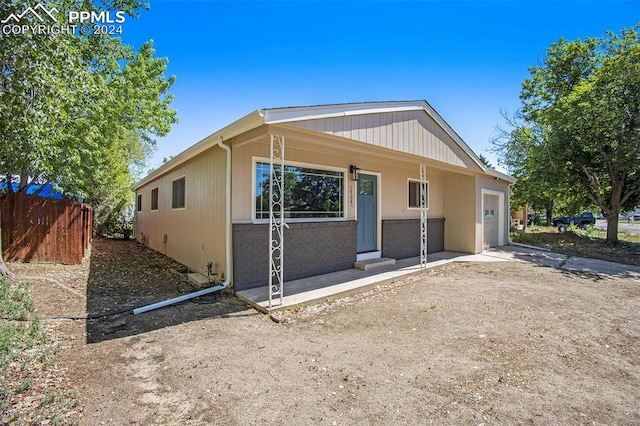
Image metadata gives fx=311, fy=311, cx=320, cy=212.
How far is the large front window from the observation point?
578 centimetres

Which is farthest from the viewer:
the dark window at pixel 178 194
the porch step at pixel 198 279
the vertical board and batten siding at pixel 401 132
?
the dark window at pixel 178 194

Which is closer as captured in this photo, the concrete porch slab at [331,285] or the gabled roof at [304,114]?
the gabled roof at [304,114]

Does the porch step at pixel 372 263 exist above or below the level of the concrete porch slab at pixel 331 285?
above

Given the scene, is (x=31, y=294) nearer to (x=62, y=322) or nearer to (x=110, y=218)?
(x=62, y=322)

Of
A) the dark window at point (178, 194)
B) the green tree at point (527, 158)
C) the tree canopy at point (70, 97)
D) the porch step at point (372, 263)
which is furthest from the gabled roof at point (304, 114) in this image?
the green tree at point (527, 158)

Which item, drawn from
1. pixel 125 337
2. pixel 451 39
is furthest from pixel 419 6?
pixel 125 337

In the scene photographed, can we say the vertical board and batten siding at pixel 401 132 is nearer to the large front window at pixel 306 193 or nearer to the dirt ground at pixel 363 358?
the large front window at pixel 306 193

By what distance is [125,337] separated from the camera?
3.83 metres

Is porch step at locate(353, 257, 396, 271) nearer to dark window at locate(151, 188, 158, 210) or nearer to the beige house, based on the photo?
the beige house

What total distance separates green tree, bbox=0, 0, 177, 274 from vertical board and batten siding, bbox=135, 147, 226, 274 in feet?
7.97

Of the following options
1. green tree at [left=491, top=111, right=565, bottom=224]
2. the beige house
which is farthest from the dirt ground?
green tree at [left=491, top=111, right=565, bottom=224]

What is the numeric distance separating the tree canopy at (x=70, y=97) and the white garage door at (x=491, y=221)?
38.2 ft

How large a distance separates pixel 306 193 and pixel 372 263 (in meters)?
2.48

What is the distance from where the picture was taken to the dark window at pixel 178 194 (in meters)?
8.52
